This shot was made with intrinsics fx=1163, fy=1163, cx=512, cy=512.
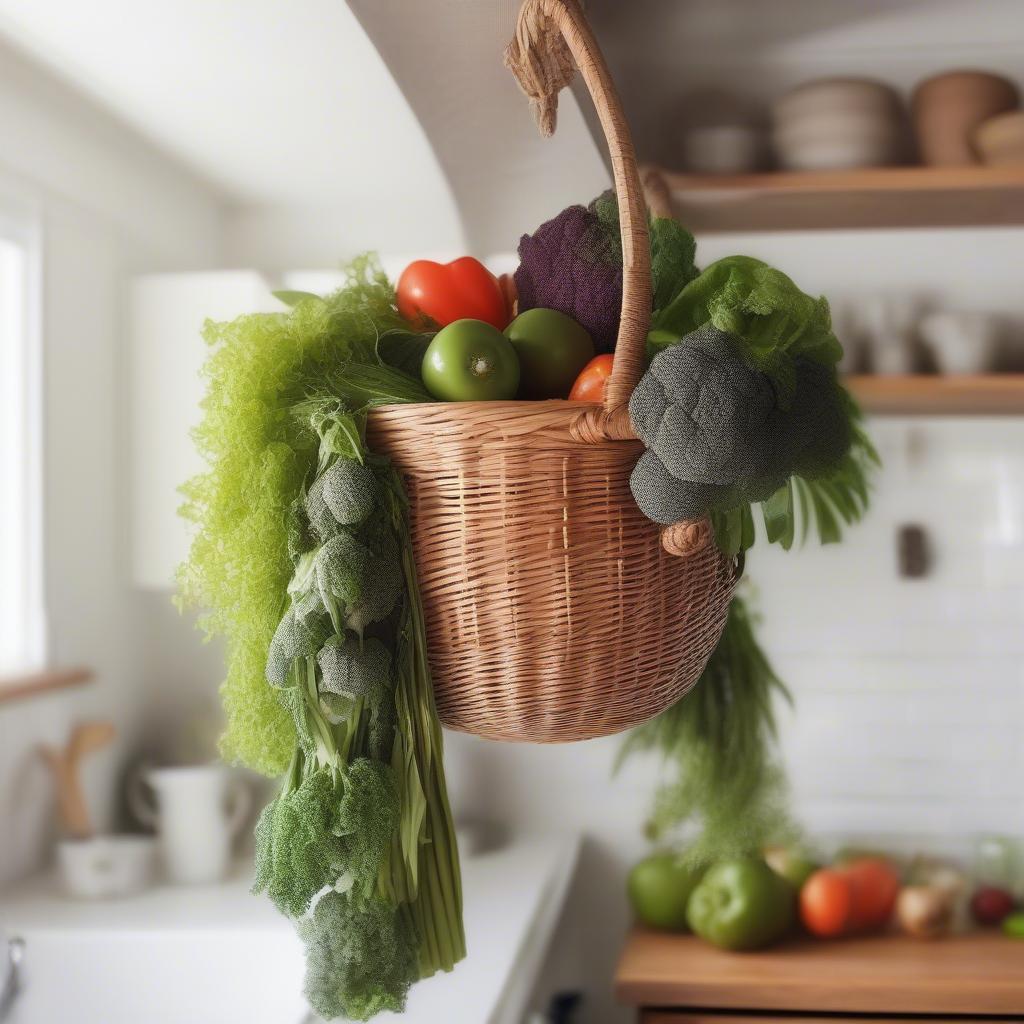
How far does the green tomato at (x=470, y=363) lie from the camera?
606 mm

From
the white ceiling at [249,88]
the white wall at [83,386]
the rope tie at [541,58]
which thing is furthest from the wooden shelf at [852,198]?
the rope tie at [541,58]

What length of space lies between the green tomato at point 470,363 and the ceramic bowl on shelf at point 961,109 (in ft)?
5.82

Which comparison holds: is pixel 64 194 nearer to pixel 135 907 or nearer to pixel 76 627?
pixel 76 627

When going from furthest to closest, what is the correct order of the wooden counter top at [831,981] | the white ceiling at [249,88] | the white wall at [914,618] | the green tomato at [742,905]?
1. the white wall at [914,618]
2. the green tomato at [742,905]
3. the wooden counter top at [831,981]
4. the white ceiling at [249,88]

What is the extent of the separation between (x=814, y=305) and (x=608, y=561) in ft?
0.57

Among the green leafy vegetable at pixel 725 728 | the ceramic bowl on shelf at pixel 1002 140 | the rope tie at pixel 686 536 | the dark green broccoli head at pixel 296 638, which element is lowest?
the green leafy vegetable at pixel 725 728

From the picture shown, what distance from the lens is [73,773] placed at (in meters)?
2.04

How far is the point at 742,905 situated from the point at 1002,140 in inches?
54.8

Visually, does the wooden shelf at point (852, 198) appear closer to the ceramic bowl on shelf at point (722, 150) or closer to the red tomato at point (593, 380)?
the ceramic bowl on shelf at point (722, 150)

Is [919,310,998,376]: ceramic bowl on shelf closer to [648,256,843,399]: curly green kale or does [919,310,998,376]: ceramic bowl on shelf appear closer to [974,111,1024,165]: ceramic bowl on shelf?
[974,111,1024,165]: ceramic bowl on shelf

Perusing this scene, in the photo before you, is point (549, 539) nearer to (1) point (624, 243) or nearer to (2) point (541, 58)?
(1) point (624, 243)

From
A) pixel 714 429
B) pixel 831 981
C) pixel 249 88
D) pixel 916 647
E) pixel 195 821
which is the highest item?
pixel 249 88

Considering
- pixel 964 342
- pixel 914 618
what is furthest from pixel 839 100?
pixel 914 618

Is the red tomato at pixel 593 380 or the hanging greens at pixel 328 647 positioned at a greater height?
the red tomato at pixel 593 380
